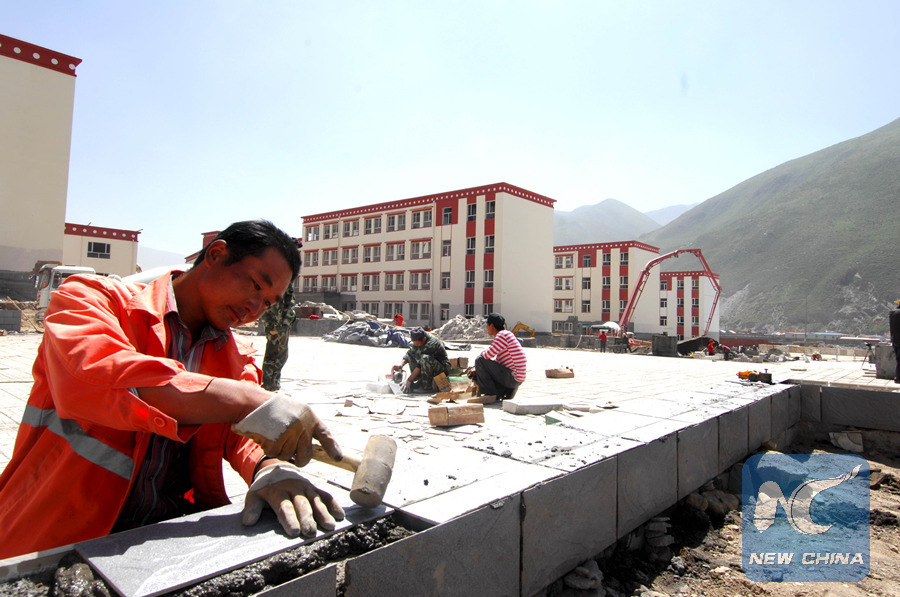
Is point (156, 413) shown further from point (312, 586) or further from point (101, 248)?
point (101, 248)

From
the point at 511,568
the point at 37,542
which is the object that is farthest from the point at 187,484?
the point at 511,568

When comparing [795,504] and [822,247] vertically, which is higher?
[822,247]

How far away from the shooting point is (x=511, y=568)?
95.7 inches

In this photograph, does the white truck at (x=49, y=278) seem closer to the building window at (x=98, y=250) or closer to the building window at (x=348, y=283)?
the building window at (x=98, y=250)

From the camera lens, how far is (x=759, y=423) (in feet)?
20.8

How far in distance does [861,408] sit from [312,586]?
30.5 feet

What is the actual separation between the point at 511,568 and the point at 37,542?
191 centimetres

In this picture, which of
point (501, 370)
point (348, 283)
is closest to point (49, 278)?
point (501, 370)

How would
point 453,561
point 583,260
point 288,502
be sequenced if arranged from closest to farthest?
1. point 288,502
2. point 453,561
3. point 583,260

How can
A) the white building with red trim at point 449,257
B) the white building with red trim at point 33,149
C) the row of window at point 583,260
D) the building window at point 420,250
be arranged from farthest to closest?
the row of window at point 583,260
the building window at point 420,250
the white building with red trim at point 449,257
the white building with red trim at point 33,149

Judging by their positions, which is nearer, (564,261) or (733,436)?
(733,436)

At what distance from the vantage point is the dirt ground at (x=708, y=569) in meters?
3.44

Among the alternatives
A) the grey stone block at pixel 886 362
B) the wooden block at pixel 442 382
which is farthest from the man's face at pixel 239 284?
the grey stone block at pixel 886 362

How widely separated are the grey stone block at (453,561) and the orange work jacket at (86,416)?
0.82 m
